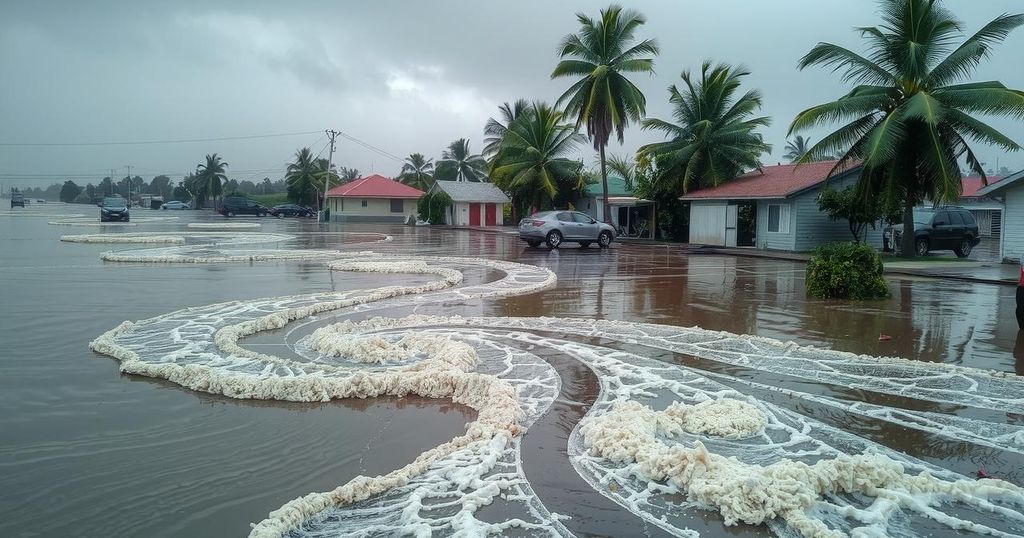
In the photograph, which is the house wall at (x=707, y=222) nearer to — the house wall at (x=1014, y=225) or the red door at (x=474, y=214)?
the house wall at (x=1014, y=225)

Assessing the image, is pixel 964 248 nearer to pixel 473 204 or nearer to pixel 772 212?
pixel 772 212

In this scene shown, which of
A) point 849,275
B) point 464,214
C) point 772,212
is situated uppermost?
point 464,214

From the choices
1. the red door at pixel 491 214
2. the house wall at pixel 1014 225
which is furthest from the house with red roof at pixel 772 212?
the red door at pixel 491 214

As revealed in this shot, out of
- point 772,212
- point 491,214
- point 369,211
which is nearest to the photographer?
point 772,212

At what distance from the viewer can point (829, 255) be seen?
1317 centimetres

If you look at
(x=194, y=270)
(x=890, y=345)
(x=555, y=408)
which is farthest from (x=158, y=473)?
(x=194, y=270)

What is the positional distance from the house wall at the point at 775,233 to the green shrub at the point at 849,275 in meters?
14.4

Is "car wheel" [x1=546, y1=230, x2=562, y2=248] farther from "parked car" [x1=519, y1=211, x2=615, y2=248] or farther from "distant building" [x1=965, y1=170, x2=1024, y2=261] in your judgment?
"distant building" [x1=965, y1=170, x2=1024, y2=261]

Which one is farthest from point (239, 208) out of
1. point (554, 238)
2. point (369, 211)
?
point (554, 238)

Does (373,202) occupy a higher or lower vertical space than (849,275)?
higher

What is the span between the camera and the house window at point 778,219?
27.3 metres

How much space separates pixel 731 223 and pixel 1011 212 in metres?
10.3

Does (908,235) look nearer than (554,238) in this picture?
Yes

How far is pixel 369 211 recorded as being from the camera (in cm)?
6122
